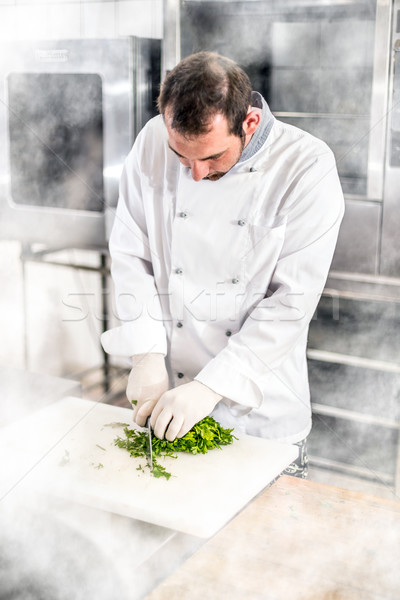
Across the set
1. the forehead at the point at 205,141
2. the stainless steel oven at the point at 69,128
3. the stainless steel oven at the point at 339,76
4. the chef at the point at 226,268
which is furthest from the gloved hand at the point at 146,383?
the stainless steel oven at the point at 69,128

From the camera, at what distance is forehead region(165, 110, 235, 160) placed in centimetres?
105

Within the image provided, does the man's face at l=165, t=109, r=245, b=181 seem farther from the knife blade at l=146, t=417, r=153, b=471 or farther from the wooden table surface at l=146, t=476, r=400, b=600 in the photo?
the wooden table surface at l=146, t=476, r=400, b=600

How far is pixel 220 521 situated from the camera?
98 cm

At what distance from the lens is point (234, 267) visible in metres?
1.35

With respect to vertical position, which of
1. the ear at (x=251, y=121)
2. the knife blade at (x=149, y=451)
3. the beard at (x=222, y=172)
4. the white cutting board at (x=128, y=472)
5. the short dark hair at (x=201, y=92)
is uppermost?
the short dark hair at (x=201, y=92)

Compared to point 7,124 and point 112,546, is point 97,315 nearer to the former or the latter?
point 7,124

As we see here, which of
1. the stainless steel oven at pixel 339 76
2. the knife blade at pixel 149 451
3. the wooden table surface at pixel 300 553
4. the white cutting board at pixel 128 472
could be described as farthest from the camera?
the stainless steel oven at pixel 339 76

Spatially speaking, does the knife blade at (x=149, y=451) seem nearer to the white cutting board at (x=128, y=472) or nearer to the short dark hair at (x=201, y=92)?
the white cutting board at (x=128, y=472)

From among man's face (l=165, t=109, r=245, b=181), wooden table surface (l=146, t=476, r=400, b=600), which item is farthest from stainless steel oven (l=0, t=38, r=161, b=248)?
wooden table surface (l=146, t=476, r=400, b=600)

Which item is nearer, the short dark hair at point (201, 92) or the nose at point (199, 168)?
the short dark hair at point (201, 92)

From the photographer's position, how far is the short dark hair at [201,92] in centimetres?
101

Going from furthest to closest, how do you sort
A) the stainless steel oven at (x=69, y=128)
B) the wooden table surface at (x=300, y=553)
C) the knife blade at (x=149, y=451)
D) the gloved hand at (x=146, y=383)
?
the stainless steel oven at (x=69, y=128) → the gloved hand at (x=146, y=383) → the knife blade at (x=149, y=451) → the wooden table surface at (x=300, y=553)

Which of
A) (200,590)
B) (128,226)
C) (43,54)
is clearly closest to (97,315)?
(43,54)

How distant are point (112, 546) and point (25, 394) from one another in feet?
1.72
